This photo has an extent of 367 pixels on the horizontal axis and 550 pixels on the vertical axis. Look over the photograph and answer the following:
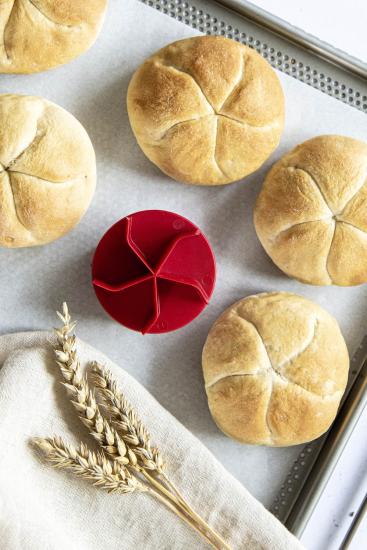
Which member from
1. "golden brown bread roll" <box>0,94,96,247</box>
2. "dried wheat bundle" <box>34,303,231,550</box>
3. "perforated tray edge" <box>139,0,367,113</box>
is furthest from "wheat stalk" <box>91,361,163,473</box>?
"perforated tray edge" <box>139,0,367,113</box>

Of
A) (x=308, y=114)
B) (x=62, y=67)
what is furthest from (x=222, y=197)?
(x=62, y=67)

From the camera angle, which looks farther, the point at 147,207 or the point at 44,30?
the point at 147,207

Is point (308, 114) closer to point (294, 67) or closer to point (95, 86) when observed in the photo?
point (294, 67)

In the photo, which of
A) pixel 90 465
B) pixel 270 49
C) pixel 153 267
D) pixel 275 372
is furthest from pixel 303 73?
pixel 90 465

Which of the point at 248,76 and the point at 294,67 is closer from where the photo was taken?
the point at 248,76

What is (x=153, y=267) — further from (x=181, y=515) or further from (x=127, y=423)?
(x=181, y=515)

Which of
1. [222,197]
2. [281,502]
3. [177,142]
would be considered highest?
[177,142]

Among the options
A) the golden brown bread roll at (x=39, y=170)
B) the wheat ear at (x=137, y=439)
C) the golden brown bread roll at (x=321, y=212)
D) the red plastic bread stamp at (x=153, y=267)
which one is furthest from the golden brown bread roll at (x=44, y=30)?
the wheat ear at (x=137, y=439)

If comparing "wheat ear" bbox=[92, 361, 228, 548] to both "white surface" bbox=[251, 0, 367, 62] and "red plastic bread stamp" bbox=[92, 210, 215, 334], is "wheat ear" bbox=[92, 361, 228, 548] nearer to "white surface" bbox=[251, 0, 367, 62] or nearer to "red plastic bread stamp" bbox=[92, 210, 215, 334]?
"red plastic bread stamp" bbox=[92, 210, 215, 334]
